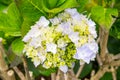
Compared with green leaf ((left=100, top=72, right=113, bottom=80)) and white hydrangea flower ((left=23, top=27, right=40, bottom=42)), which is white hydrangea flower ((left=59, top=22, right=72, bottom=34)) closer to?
white hydrangea flower ((left=23, top=27, right=40, bottom=42))


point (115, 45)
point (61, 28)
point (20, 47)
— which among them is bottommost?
point (115, 45)

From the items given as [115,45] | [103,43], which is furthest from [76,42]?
[115,45]

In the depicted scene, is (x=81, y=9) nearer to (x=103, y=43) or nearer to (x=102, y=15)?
(x=102, y=15)

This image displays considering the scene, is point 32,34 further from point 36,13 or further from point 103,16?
point 103,16

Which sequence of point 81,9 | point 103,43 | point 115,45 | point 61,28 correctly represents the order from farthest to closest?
point 115,45, point 103,43, point 81,9, point 61,28

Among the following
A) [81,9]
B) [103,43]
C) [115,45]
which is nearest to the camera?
[81,9]

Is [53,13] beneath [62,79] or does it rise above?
above
